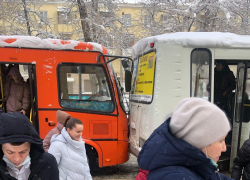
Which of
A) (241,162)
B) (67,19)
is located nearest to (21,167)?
(241,162)

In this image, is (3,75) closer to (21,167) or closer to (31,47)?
(31,47)

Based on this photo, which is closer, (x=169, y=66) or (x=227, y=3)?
(x=169, y=66)

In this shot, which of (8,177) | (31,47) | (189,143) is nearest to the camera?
(189,143)

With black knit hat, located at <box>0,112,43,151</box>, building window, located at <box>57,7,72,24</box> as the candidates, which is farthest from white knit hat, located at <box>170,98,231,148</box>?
building window, located at <box>57,7,72,24</box>

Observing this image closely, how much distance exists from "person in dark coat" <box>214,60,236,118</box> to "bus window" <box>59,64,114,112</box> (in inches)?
90.5

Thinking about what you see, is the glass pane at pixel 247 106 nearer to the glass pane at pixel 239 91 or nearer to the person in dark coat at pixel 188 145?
the glass pane at pixel 239 91

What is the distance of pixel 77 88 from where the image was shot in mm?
4516

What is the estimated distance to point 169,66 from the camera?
3.65 meters

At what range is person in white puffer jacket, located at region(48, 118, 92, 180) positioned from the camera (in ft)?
9.20

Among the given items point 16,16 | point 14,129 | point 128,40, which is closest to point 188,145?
point 14,129

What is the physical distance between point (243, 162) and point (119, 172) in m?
3.10

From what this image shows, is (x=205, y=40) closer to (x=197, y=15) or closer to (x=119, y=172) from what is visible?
(x=119, y=172)

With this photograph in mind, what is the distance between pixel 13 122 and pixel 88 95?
3067 millimetres

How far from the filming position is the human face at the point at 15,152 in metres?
1.54
